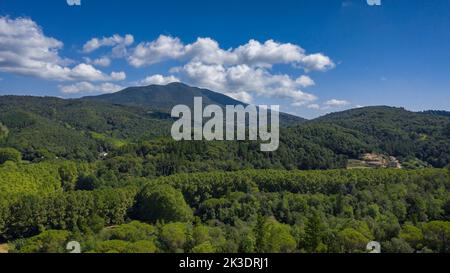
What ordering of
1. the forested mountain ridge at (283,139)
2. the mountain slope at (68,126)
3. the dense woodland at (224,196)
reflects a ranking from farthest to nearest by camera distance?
the mountain slope at (68,126) → the forested mountain ridge at (283,139) → the dense woodland at (224,196)

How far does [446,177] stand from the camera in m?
41.1

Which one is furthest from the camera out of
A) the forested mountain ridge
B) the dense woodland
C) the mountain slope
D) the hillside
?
the mountain slope

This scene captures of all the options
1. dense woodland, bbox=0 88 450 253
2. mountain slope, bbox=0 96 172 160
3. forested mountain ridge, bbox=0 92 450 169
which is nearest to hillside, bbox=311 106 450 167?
forested mountain ridge, bbox=0 92 450 169

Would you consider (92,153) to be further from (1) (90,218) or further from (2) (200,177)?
(1) (90,218)

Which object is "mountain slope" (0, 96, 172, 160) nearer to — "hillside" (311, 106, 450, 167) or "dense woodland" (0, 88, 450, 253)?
"dense woodland" (0, 88, 450, 253)

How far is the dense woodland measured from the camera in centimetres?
2094

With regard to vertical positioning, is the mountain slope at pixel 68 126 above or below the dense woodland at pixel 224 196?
above

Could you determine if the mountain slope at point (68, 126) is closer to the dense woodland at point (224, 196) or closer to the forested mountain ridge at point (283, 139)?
the forested mountain ridge at point (283, 139)

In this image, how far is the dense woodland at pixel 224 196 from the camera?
20.9 meters

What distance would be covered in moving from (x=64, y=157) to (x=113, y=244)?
2877 inches

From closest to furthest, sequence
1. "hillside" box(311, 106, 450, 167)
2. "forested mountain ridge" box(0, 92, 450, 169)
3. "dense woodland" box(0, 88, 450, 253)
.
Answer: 1. "dense woodland" box(0, 88, 450, 253)
2. "forested mountain ridge" box(0, 92, 450, 169)
3. "hillside" box(311, 106, 450, 167)

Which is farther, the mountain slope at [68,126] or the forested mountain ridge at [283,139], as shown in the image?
the mountain slope at [68,126]

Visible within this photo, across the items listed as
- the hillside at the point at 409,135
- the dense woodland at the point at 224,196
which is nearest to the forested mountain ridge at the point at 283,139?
the hillside at the point at 409,135
